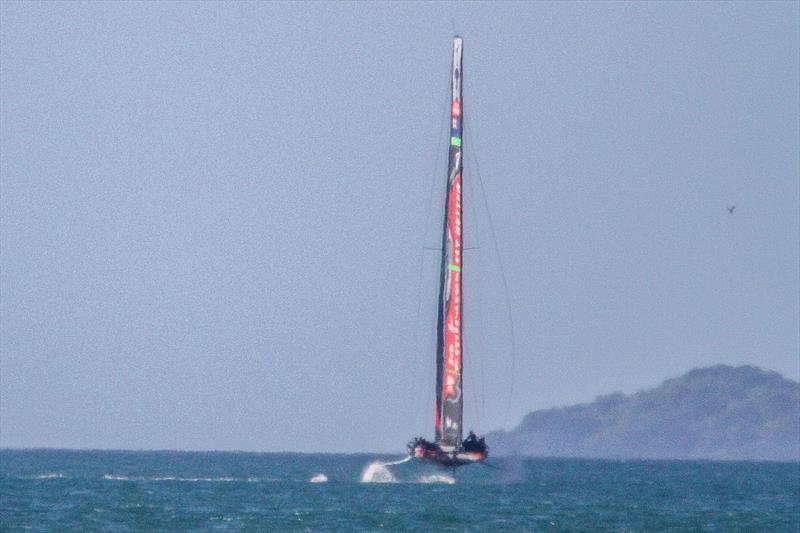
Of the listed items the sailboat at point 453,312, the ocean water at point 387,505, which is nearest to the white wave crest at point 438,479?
the ocean water at point 387,505

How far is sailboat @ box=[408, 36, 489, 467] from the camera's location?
216 feet

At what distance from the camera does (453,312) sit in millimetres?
66438

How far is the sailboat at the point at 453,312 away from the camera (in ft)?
216

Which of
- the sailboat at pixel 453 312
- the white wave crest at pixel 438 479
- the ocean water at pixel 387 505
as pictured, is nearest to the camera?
the ocean water at pixel 387 505

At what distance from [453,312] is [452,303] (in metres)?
0.36

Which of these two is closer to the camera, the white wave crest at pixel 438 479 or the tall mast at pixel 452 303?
the tall mast at pixel 452 303

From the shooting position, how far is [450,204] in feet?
216

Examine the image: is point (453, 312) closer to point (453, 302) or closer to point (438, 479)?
point (453, 302)

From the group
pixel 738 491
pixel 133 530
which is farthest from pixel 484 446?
pixel 738 491

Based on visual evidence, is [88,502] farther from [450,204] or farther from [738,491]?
[738,491]

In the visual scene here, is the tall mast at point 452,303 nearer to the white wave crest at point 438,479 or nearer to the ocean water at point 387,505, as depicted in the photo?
the ocean water at point 387,505

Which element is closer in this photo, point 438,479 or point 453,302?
point 453,302

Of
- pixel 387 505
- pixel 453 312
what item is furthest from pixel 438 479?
pixel 453 312

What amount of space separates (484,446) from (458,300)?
218 inches
